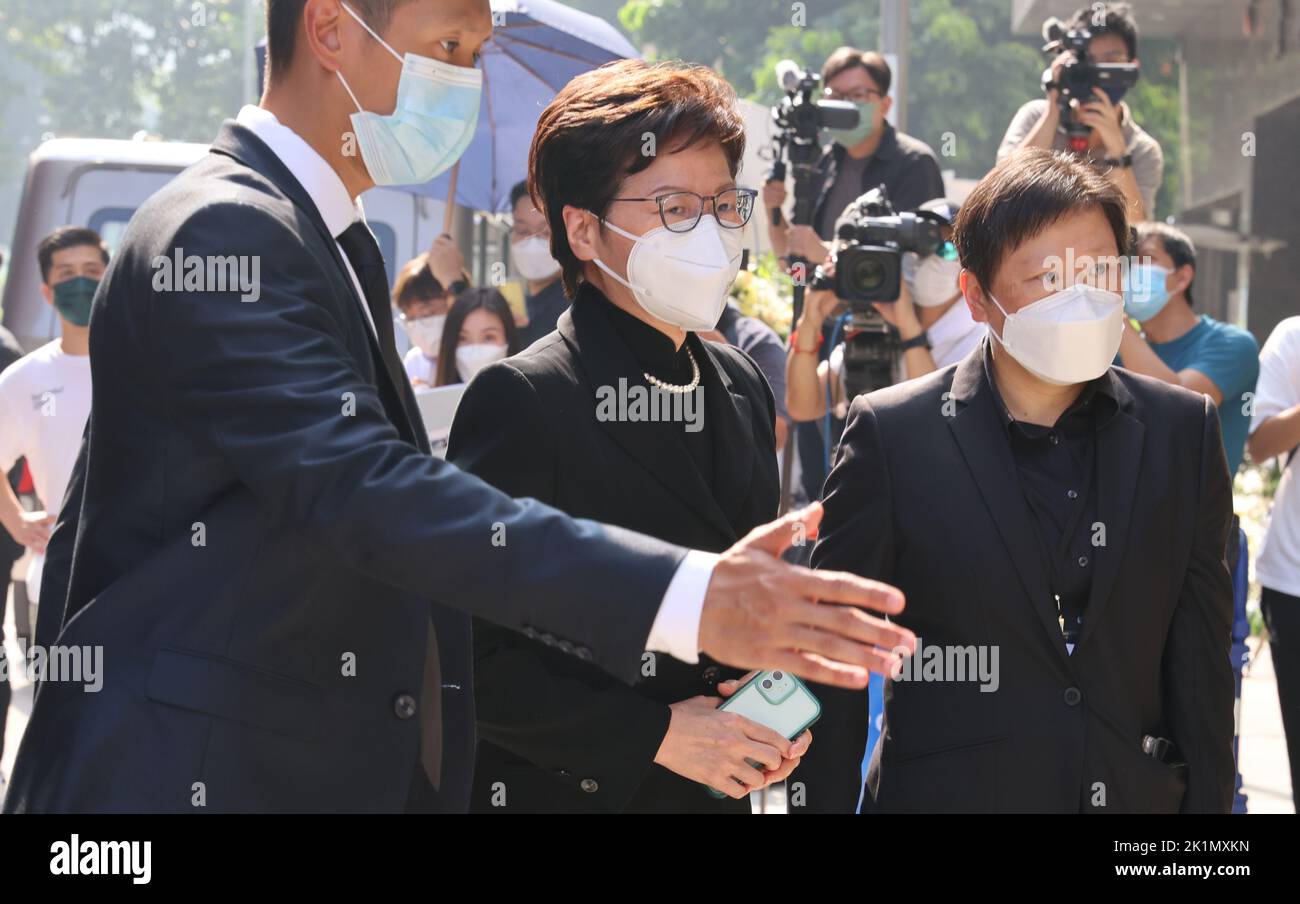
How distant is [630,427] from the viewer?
274 centimetres

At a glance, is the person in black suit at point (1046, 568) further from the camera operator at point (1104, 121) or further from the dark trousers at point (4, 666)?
the dark trousers at point (4, 666)

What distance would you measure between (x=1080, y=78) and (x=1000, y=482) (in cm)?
332

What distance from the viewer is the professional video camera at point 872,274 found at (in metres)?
4.96

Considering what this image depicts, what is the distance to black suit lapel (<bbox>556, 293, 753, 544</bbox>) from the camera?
8.94ft

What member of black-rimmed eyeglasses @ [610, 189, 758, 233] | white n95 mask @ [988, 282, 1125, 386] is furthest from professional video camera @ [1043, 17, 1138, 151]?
black-rimmed eyeglasses @ [610, 189, 758, 233]

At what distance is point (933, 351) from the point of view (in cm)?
Result: 524

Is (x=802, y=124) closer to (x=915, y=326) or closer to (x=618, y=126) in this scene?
(x=915, y=326)

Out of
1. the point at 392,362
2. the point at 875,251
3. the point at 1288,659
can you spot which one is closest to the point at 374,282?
the point at 392,362

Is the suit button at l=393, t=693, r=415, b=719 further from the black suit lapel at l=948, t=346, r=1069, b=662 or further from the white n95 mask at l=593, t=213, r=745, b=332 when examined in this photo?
the black suit lapel at l=948, t=346, r=1069, b=662

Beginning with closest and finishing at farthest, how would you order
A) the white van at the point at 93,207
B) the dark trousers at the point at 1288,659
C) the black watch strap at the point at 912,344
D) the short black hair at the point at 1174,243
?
the dark trousers at the point at 1288,659 → the black watch strap at the point at 912,344 → the short black hair at the point at 1174,243 → the white van at the point at 93,207

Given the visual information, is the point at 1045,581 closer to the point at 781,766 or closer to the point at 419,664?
the point at 781,766

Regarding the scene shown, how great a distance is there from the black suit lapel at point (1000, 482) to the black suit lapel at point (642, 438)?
0.47m

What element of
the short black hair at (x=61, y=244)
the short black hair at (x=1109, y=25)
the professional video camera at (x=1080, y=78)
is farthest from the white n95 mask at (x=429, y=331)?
the short black hair at (x=1109, y=25)

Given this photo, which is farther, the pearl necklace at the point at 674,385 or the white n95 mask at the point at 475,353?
the white n95 mask at the point at 475,353
